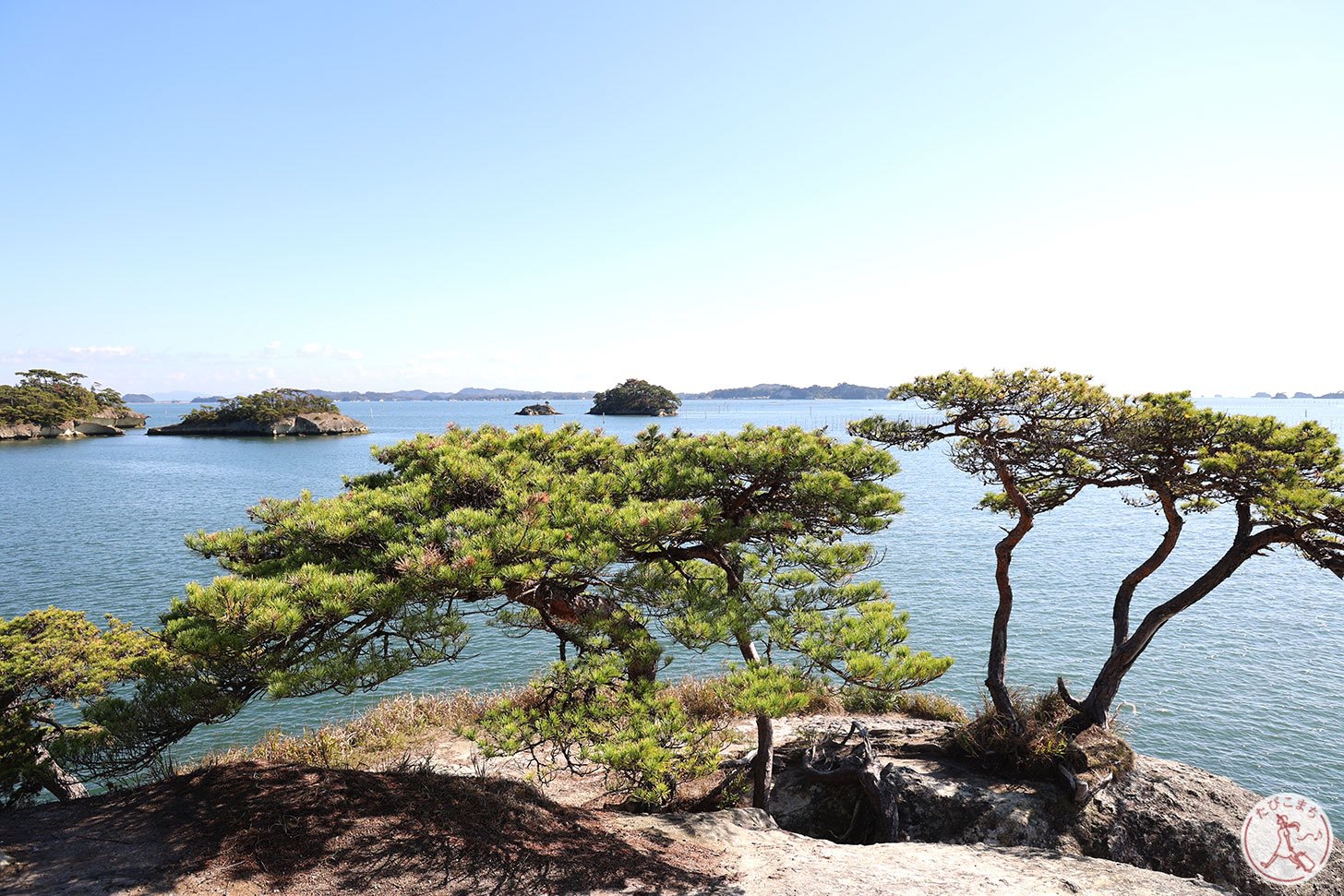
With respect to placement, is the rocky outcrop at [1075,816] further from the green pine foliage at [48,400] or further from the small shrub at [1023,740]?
the green pine foliage at [48,400]

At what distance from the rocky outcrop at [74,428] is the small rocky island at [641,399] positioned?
308ft

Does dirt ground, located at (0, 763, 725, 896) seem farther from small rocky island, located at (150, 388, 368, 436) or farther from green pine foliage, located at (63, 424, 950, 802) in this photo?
small rocky island, located at (150, 388, 368, 436)

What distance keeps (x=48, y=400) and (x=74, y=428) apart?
17.8 feet

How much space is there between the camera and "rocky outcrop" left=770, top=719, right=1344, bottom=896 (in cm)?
920

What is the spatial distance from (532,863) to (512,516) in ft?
12.7

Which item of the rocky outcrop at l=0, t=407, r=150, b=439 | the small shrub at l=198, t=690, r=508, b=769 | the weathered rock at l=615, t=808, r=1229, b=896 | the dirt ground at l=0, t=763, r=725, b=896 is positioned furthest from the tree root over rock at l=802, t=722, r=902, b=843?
the rocky outcrop at l=0, t=407, r=150, b=439

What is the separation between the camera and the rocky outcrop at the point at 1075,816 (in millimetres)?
9203

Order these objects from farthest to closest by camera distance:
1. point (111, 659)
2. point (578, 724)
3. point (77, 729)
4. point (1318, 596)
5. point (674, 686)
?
point (1318, 596), point (674, 686), point (111, 659), point (77, 729), point (578, 724)

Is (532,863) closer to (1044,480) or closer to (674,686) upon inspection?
(674,686)

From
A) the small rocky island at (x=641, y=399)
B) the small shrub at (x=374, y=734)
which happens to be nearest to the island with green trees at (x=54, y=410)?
the small rocky island at (x=641, y=399)

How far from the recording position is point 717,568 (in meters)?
8.93

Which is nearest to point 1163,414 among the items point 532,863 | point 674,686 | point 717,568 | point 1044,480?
point 1044,480

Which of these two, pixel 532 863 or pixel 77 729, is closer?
pixel 532 863

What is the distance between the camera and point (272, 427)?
343 feet
